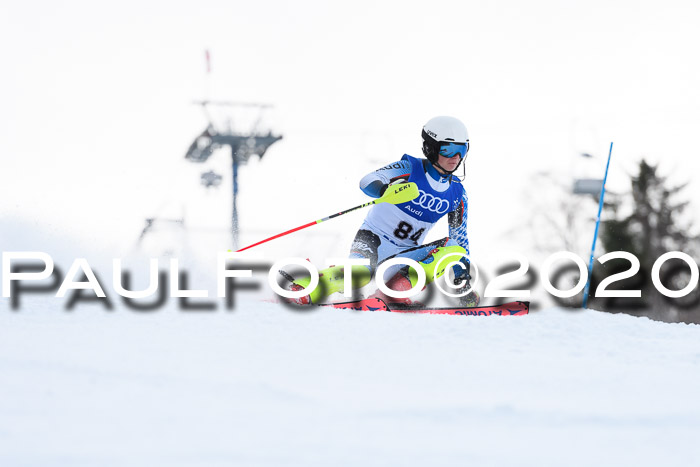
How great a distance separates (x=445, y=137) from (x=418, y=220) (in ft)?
2.16

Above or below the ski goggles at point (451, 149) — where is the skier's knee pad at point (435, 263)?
below

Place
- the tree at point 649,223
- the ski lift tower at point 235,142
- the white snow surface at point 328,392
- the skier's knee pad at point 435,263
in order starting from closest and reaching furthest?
the white snow surface at point 328,392 < the skier's knee pad at point 435,263 < the ski lift tower at point 235,142 < the tree at point 649,223

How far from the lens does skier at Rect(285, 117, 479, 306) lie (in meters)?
6.17

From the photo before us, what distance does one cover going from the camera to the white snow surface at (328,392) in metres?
2.69

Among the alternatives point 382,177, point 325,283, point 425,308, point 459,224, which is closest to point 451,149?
point 382,177

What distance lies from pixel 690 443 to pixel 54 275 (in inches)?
181

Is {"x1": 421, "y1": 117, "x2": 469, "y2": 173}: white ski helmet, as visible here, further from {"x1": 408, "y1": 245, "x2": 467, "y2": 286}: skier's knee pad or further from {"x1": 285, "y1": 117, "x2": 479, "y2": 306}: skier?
{"x1": 408, "y1": 245, "x2": 467, "y2": 286}: skier's knee pad

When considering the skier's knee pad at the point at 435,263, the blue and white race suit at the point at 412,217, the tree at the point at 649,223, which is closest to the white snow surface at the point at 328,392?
the skier's knee pad at the point at 435,263

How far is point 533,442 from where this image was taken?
113 inches

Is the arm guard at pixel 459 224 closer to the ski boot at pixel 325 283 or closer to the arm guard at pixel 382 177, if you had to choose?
Result: the arm guard at pixel 382 177

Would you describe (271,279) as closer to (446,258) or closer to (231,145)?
(446,258)

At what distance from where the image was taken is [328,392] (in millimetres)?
3219

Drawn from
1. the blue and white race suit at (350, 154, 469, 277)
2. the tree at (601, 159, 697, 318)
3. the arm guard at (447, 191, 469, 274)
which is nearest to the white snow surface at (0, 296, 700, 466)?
the blue and white race suit at (350, 154, 469, 277)

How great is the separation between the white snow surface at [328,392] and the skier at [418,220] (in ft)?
4.84
